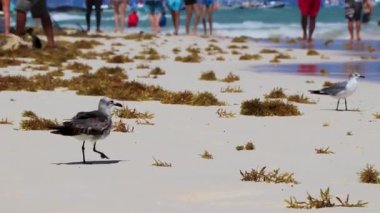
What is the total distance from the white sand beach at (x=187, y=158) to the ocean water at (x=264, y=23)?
2851cm

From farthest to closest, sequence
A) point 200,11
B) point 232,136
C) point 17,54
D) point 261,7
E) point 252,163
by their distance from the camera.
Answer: point 261,7 < point 200,11 < point 17,54 < point 232,136 < point 252,163

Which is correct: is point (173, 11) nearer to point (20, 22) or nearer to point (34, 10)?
point (20, 22)

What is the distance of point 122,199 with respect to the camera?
611 centimetres

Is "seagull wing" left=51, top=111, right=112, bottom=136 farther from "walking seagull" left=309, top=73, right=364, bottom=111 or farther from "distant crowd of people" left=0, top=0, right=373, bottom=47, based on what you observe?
"distant crowd of people" left=0, top=0, right=373, bottom=47

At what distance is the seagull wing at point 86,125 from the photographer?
7.26 m

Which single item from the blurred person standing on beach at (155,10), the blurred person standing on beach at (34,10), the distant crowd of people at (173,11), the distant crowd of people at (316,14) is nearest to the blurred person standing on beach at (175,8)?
the distant crowd of people at (173,11)

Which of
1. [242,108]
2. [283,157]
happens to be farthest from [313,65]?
[283,157]

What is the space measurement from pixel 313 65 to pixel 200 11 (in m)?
14.2

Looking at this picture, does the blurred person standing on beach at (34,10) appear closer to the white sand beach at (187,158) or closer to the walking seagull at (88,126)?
the white sand beach at (187,158)

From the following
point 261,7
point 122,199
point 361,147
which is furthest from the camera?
point 261,7

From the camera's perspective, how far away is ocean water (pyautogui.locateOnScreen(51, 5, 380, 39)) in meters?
44.9

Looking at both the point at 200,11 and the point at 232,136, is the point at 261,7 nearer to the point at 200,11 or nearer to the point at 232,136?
the point at 200,11

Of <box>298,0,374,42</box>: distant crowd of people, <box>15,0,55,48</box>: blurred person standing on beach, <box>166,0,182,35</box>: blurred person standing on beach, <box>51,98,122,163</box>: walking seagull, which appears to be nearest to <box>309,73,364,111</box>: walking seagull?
<box>51,98,122,163</box>: walking seagull

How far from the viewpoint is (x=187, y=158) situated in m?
8.00
